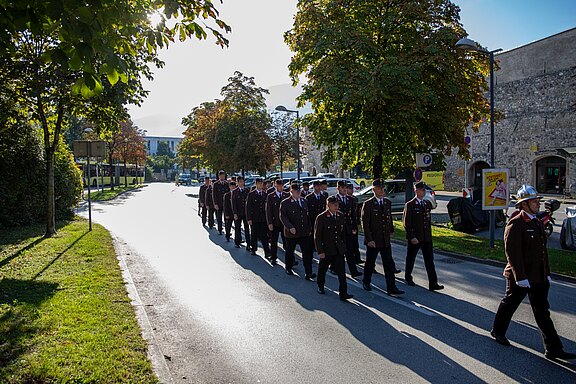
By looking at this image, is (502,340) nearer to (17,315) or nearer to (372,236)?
(372,236)

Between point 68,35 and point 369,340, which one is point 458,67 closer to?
point 369,340

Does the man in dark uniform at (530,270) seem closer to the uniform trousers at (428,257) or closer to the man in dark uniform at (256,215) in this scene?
the uniform trousers at (428,257)

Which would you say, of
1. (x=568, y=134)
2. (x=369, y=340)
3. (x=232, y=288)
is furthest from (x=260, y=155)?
(x=369, y=340)

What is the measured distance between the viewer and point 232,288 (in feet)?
27.7

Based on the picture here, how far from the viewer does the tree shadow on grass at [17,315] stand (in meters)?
4.85

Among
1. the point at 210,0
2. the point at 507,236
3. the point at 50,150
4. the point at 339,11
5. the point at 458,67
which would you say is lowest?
the point at 507,236

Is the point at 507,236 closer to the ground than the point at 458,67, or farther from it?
closer to the ground

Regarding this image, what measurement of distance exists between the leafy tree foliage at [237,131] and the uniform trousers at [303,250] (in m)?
22.2

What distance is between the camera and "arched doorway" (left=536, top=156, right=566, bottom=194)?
33969 millimetres

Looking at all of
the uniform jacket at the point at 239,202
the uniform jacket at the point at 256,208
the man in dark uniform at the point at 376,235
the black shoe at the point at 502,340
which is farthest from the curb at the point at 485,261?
the uniform jacket at the point at 239,202

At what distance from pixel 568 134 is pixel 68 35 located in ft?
118

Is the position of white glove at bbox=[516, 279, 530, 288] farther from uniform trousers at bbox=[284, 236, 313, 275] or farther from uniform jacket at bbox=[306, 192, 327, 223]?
uniform jacket at bbox=[306, 192, 327, 223]

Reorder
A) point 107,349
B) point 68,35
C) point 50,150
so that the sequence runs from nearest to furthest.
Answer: point 68,35 < point 107,349 < point 50,150

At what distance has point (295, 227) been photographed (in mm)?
9578
